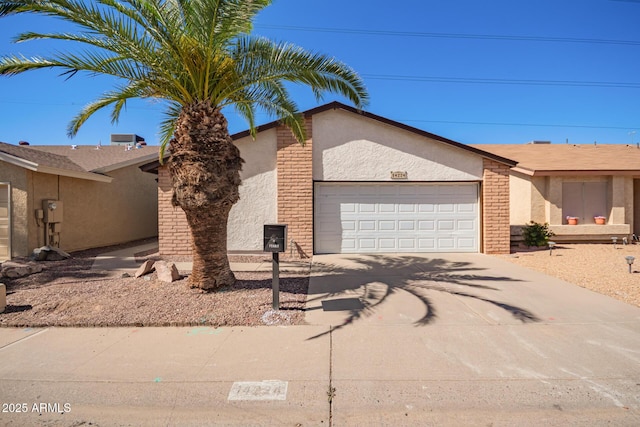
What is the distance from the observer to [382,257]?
10.1 metres

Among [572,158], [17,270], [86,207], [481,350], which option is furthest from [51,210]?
[572,158]

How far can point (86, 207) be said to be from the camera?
41.4 feet

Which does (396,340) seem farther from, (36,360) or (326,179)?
(326,179)

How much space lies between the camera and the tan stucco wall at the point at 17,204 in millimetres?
10195

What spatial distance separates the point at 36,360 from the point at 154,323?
1320 mm

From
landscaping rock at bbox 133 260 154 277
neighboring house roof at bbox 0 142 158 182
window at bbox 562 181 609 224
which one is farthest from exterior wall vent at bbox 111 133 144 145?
window at bbox 562 181 609 224

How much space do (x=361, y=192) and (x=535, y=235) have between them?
264 inches

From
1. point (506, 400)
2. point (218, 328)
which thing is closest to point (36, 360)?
point (218, 328)

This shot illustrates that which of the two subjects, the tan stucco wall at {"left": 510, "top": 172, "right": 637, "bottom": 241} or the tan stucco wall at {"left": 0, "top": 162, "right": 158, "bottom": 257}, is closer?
the tan stucco wall at {"left": 0, "top": 162, "right": 158, "bottom": 257}

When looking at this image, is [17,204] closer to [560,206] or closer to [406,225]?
[406,225]

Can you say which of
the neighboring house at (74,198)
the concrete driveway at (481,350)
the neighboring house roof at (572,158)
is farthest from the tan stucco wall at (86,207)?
the neighboring house roof at (572,158)

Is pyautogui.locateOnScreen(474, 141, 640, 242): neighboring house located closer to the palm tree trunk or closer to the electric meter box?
the palm tree trunk

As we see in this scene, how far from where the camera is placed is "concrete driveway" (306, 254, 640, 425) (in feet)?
9.74

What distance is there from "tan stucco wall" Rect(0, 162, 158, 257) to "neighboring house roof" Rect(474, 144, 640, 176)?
16589 mm
